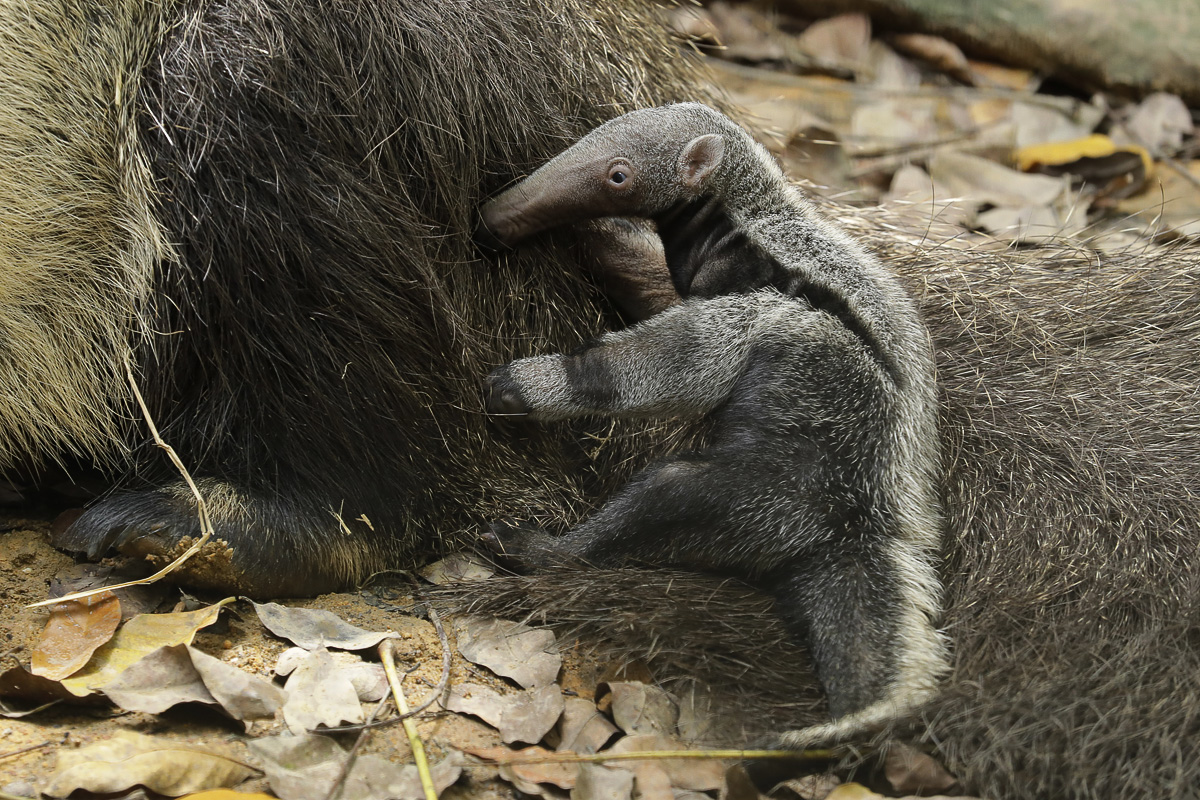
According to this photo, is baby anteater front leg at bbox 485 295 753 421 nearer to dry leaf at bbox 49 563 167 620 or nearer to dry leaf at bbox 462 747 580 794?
dry leaf at bbox 462 747 580 794

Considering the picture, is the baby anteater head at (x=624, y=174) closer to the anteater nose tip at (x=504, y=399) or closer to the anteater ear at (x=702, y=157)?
the anteater ear at (x=702, y=157)

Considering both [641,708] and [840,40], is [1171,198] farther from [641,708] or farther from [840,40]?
[641,708]

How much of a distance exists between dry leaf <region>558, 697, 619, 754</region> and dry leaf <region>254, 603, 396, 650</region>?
479mm

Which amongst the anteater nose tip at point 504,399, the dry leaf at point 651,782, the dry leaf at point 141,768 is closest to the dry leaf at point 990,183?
the anteater nose tip at point 504,399

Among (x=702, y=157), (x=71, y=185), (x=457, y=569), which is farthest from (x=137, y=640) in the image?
(x=702, y=157)

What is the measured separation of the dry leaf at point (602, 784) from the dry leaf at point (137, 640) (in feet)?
2.94

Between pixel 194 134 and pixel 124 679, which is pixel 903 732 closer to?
pixel 124 679

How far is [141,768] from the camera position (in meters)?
1.91

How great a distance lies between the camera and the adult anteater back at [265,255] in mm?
2457

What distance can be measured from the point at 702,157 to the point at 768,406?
28.1 inches

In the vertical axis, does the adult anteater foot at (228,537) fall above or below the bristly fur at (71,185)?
below

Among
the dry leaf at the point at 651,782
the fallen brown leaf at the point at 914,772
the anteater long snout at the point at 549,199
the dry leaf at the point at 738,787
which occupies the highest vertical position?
the anteater long snout at the point at 549,199

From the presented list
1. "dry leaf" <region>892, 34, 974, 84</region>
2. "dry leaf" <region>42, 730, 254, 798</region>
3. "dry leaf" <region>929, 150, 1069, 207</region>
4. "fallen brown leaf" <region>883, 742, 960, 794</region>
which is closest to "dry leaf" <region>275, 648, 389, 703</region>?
Answer: "dry leaf" <region>42, 730, 254, 798</region>

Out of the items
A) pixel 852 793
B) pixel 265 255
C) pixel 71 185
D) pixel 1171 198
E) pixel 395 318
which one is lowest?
pixel 1171 198
